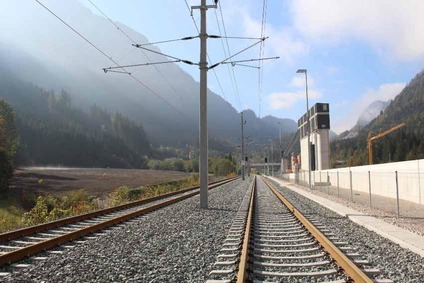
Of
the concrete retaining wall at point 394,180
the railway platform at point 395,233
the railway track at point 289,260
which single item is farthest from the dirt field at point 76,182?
the railway track at point 289,260

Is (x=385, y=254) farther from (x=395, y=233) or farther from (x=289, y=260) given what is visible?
(x=395, y=233)

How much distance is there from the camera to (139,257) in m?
8.67

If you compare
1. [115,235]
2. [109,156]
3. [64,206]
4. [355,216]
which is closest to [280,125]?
[64,206]

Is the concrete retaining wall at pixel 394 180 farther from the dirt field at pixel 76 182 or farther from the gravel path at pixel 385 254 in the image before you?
the dirt field at pixel 76 182

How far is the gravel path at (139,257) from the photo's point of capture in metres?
7.07

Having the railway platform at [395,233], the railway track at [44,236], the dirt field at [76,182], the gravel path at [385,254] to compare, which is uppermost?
the dirt field at [76,182]

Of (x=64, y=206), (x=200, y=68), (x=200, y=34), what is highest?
(x=200, y=34)

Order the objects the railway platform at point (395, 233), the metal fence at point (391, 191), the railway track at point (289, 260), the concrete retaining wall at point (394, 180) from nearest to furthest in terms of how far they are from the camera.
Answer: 1. the railway track at point (289, 260)
2. the railway platform at point (395, 233)
3. the metal fence at point (391, 191)
4. the concrete retaining wall at point (394, 180)

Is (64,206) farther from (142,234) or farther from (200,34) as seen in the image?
(142,234)

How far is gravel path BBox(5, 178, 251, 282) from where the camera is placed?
7.07 m

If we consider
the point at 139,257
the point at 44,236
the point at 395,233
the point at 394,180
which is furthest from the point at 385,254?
the point at 394,180

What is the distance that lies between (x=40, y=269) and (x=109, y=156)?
185274 mm

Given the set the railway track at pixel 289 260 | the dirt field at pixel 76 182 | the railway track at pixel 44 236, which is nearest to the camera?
the railway track at pixel 289 260

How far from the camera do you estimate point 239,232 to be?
39.9 feet
